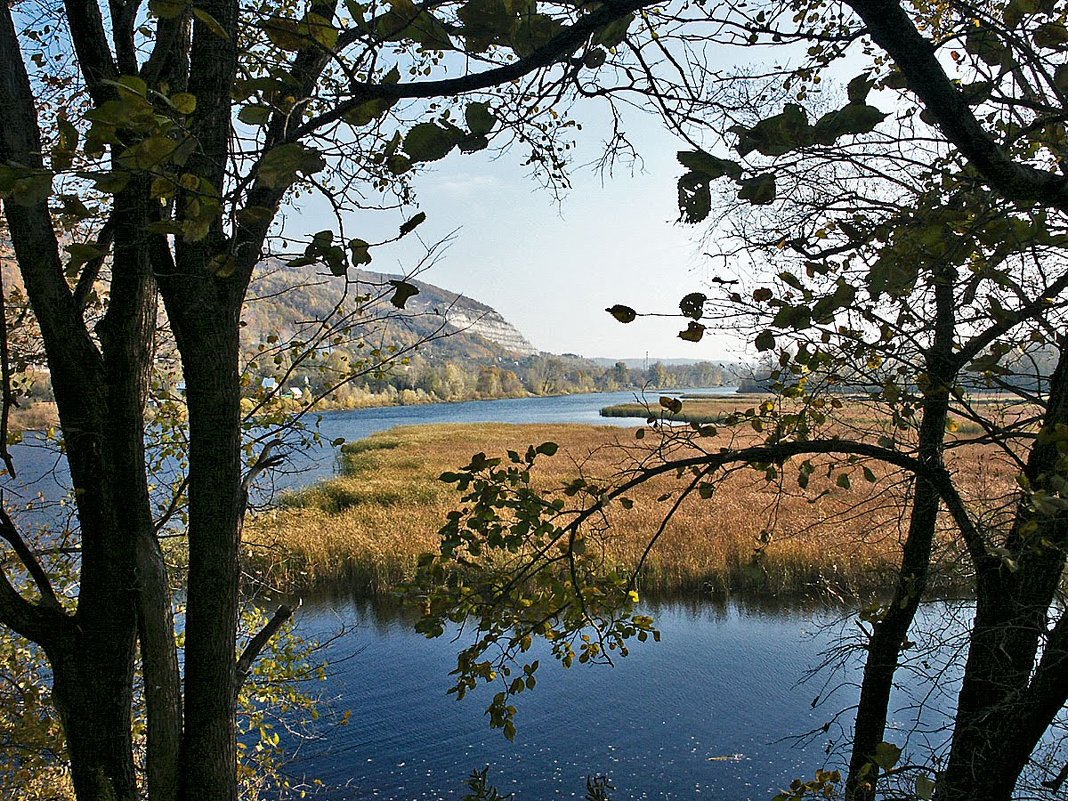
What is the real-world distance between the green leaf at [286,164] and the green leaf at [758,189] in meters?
0.57

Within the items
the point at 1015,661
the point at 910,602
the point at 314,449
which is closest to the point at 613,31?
the point at 1015,661

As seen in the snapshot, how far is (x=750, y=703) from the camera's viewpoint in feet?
37.0

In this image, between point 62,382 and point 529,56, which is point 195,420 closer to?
point 62,382

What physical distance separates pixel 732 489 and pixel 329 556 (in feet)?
38.3

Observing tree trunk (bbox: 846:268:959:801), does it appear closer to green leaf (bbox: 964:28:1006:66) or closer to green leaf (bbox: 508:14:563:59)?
green leaf (bbox: 964:28:1006:66)

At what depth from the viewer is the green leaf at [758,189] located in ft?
3.52

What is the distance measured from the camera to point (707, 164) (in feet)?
3.33

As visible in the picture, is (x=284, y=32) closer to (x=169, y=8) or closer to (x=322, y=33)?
(x=322, y=33)

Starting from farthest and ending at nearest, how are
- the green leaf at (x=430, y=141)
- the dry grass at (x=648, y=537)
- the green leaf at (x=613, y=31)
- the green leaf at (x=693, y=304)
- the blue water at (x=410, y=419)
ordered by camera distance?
the blue water at (x=410, y=419), the dry grass at (x=648, y=537), the green leaf at (x=693, y=304), the green leaf at (x=613, y=31), the green leaf at (x=430, y=141)

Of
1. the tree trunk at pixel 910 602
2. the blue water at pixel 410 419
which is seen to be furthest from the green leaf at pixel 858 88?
the blue water at pixel 410 419

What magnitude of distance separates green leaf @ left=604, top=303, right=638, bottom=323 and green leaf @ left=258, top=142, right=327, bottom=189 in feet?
2.65

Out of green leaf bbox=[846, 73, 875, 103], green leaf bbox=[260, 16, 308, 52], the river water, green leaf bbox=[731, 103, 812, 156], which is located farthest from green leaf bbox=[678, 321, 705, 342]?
the river water

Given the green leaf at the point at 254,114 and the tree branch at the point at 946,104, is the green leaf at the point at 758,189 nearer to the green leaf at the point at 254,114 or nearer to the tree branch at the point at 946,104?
the tree branch at the point at 946,104

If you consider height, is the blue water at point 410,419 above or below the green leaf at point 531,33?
below
